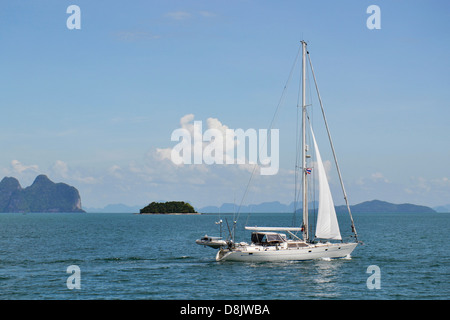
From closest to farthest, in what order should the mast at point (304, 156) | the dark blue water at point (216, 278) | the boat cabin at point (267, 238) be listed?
→ the dark blue water at point (216, 278) → the boat cabin at point (267, 238) → the mast at point (304, 156)

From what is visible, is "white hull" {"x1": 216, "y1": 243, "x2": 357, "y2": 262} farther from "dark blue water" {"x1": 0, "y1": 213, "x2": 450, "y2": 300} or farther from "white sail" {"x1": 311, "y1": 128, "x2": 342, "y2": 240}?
"white sail" {"x1": 311, "y1": 128, "x2": 342, "y2": 240}

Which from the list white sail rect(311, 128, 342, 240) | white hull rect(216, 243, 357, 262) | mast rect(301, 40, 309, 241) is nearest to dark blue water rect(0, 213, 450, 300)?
white hull rect(216, 243, 357, 262)

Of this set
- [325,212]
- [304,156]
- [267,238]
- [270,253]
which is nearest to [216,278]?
[270,253]

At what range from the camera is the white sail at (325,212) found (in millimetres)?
53906

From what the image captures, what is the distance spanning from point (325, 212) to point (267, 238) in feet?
24.3

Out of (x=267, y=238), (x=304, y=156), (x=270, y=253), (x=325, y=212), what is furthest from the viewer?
(x=304, y=156)

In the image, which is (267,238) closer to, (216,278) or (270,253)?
(270,253)

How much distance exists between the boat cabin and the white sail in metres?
4.44

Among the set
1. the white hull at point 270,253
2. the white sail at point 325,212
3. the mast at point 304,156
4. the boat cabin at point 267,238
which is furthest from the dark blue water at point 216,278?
the mast at point 304,156

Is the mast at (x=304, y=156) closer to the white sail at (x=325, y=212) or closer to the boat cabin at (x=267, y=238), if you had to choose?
the white sail at (x=325, y=212)

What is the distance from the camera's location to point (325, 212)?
5447 centimetres

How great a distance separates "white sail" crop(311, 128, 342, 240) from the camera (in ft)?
177

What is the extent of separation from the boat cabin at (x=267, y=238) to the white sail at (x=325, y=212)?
444 cm
